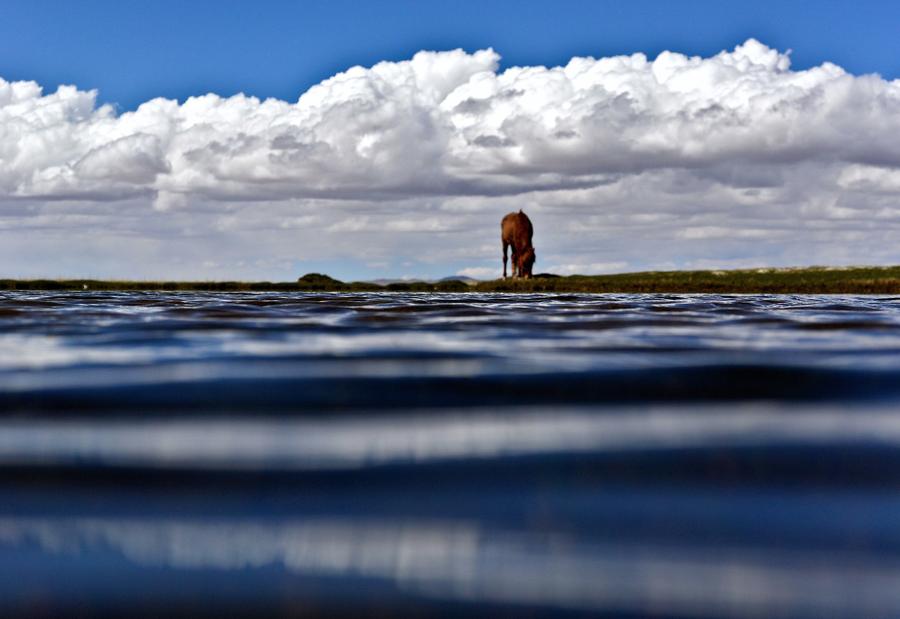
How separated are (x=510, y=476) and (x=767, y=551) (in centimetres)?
158

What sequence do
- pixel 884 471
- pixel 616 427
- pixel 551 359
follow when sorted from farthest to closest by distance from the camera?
pixel 551 359 → pixel 616 427 → pixel 884 471

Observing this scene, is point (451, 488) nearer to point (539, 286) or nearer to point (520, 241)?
point (539, 286)

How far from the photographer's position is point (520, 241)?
78.2 m

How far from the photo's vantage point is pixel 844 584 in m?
3.54

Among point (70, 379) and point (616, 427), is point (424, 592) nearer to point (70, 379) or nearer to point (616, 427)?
point (616, 427)

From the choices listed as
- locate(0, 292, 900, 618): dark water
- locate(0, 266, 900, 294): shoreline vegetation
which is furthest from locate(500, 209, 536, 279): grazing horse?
locate(0, 292, 900, 618): dark water

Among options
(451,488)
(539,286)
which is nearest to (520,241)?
(539,286)

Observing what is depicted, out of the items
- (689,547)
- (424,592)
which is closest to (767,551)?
Answer: (689,547)

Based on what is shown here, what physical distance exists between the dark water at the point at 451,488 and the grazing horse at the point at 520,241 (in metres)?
67.7

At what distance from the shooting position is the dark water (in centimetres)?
352

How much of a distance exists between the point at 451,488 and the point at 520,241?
7387 cm

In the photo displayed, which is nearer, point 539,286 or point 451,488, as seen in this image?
point 451,488

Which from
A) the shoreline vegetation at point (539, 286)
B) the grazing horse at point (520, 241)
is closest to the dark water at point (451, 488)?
the shoreline vegetation at point (539, 286)

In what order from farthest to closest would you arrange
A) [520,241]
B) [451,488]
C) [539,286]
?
[520,241]
[539,286]
[451,488]
